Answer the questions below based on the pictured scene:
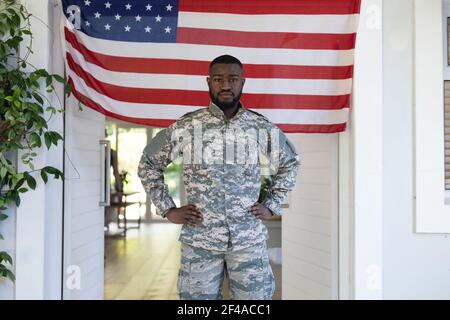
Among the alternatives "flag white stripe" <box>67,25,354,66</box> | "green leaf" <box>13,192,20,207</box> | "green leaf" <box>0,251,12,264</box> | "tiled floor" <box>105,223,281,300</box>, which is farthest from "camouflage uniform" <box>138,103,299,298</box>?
"tiled floor" <box>105,223,281,300</box>

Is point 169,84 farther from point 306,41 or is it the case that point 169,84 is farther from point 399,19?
point 399,19

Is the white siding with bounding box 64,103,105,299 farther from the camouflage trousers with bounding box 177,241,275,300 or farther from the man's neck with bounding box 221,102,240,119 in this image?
the man's neck with bounding box 221,102,240,119

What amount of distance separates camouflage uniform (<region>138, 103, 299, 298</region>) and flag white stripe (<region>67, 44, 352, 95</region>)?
428 millimetres

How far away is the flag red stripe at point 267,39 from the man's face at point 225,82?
0.52 metres

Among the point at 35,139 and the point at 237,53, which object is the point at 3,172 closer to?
the point at 35,139

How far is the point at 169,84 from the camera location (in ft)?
9.07

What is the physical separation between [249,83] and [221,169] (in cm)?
71

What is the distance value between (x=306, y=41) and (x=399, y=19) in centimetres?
59

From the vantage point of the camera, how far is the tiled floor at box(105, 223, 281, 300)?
15.4 feet

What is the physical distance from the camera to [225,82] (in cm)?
226

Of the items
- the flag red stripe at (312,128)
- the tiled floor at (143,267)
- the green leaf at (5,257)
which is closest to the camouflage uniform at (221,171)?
the flag red stripe at (312,128)

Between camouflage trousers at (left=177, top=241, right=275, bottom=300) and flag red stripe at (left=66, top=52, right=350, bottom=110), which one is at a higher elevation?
flag red stripe at (left=66, top=52, right=350, bottom=110)

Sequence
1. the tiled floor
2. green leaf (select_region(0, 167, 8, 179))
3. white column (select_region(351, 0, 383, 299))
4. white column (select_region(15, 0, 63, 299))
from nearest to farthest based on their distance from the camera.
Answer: green leaf (select_region(0, 167, 8, 179))
white column (select_region(15, 0, 63, 299))
white column (select_region(351, 0, 383, 299))
the tiled floor

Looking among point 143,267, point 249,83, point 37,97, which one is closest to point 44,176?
point 37,97
